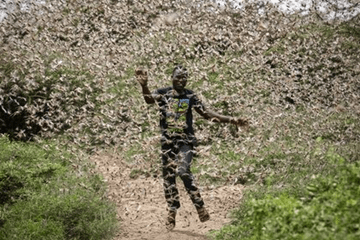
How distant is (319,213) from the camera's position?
168 inches

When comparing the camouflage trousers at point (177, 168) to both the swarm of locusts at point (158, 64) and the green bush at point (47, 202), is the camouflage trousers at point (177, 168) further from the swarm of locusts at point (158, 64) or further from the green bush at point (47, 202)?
the swarm of locusts at point (158, 64)

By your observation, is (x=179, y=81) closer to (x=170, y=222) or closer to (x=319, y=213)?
(x=170, y=222)

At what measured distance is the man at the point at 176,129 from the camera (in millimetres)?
6926

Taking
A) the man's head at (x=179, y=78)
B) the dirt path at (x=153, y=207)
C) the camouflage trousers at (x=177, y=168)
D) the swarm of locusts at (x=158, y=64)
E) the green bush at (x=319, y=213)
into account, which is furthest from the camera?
the swarm of locusts at (x=158, y=64)

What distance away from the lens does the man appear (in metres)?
6.93

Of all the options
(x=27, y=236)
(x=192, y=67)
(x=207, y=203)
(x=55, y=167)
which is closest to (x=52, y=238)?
(x=27, y=236)

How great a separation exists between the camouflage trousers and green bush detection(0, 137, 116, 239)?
1.22m

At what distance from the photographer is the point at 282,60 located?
1522 cm

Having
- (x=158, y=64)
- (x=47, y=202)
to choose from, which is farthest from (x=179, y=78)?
(x=158, y=64)

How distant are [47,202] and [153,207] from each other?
2635 millimetres

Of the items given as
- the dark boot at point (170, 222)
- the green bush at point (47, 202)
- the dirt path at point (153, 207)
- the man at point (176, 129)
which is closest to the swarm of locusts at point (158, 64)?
the dirt path at point (153, 207)

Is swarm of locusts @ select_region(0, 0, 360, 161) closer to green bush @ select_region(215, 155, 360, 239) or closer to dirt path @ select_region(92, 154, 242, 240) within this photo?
dirt path @ select_region(92, 154, 242, 240)

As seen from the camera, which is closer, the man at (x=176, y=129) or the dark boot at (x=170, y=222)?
the man at (x=176, y=129)

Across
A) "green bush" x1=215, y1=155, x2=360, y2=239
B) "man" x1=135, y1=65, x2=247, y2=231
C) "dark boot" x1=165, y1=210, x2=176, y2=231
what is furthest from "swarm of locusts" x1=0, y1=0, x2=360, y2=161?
"green bush" x1=215, y1=155, x2=360, y2=239
